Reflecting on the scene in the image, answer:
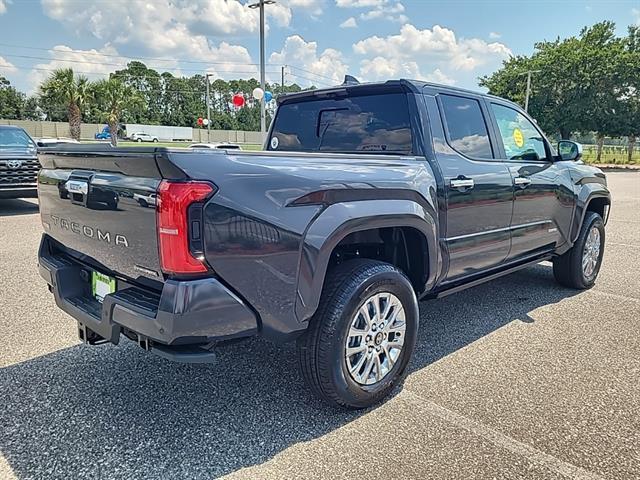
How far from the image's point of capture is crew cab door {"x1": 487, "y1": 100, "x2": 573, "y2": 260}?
414 cm

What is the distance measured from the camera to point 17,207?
10.7m

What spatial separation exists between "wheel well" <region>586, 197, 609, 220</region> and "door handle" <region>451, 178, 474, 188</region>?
2.56 meters

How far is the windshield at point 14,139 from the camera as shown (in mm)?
10070

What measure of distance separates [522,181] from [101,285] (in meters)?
3.30

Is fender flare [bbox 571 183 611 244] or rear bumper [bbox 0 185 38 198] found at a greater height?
fender flare [bbox 571 183 611 244]

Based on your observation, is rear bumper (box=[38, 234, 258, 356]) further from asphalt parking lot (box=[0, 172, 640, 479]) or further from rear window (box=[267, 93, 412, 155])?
rear window (box=[267, 93, 412, 155])

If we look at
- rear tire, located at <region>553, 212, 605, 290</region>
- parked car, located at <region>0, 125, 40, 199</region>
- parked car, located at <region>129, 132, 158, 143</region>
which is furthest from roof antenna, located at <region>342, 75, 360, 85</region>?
parked car, located at <region>129, 132, 158, 143</region>

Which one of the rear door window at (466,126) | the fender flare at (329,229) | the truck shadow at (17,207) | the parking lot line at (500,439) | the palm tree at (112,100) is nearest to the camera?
the parking lot line at (500,439)

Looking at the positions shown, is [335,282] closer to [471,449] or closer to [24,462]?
[471,449]

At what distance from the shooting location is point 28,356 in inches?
137

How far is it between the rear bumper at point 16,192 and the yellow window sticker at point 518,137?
8.74 m

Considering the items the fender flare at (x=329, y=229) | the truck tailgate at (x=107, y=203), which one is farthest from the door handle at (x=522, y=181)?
the truck tailgate at (x=107, y=203)

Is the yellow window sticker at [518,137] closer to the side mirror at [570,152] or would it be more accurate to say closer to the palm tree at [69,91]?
the side mirror at [570,152]

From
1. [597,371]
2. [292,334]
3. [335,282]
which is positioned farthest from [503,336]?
[292,334]
